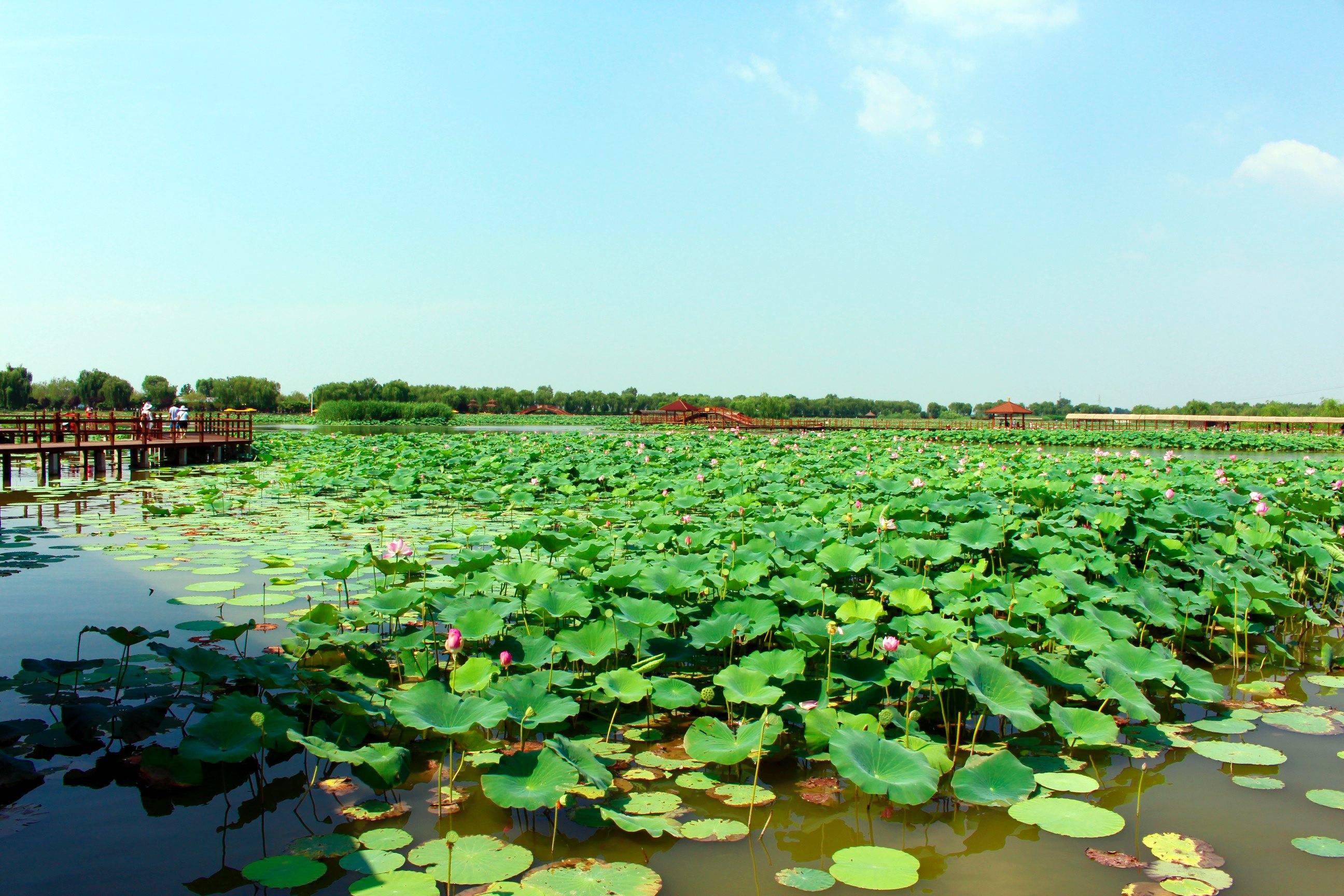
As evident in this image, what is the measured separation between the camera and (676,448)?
46.2ft

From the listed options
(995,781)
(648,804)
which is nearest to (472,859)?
(648,804)

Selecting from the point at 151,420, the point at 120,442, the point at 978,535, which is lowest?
the point at 120,442

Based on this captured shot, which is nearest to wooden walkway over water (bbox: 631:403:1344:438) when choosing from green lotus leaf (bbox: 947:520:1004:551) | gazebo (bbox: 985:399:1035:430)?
gazebo (bbox: 985:399:1035:430)

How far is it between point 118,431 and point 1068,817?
17.1 meters

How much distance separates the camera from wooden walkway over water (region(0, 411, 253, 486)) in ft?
36.0

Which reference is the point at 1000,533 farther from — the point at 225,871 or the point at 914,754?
the point at 225,871

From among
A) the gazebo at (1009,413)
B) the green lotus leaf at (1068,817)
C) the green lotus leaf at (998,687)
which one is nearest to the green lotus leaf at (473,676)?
the green lotus leaf at (998,687)

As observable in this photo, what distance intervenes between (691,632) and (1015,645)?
45.9 inches

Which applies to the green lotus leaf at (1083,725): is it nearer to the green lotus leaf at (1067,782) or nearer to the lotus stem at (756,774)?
the green lotus leaf at (1067,782)

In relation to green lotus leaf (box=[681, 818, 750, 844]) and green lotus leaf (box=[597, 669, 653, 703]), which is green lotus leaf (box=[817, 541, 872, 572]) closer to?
green lotus leaf (box=[597, 669, 653, 703])

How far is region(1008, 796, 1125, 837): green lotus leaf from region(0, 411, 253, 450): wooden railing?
12.6 meters

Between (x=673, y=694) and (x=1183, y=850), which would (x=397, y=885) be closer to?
(x=673, y=694)

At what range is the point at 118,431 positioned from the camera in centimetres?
1461

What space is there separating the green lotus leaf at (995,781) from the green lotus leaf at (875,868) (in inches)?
10.0
